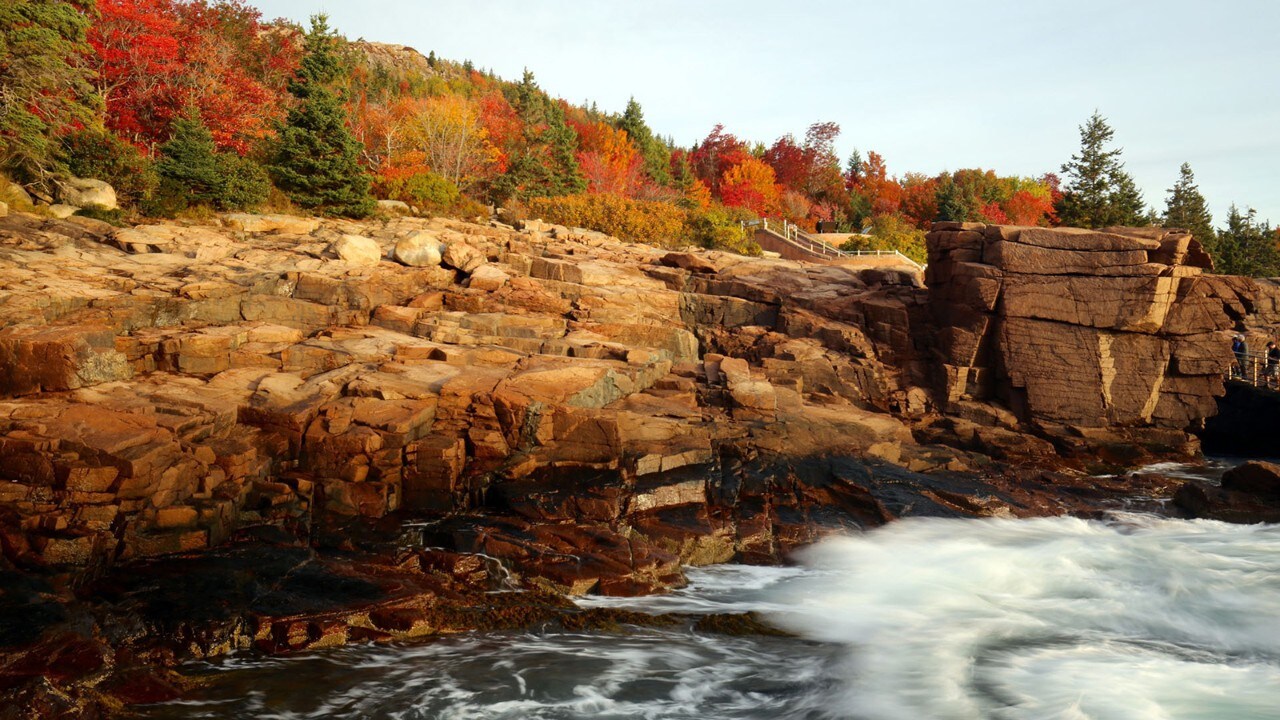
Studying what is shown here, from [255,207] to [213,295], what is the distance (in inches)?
388

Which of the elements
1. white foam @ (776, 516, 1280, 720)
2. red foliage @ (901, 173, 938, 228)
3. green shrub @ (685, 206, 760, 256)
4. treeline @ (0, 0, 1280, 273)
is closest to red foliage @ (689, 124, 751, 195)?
treeline @ (0, 0, 1280, 273)

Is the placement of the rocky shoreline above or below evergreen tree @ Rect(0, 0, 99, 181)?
below

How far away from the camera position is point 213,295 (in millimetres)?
13336

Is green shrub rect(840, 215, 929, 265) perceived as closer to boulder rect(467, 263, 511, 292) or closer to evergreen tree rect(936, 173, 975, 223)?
evergreen tree rect(936, 173, 975, 223)

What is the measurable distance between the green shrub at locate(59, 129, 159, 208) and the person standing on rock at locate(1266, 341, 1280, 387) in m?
30.8

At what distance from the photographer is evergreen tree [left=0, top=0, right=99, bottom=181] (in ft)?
53.1

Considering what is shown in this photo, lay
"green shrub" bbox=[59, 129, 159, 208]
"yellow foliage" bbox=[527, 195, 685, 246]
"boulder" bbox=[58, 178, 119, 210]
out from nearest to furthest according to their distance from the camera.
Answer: "boulder" bbox=[58, 178, 119, 210] → "green shrub" bbox=[59, 129, 159, 208] → "yellow foliage" bbox=[527, 195, 685, 246]

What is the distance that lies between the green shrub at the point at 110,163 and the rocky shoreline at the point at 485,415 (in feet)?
8.56

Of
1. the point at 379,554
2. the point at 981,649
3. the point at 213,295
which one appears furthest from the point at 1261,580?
the point at 213,295

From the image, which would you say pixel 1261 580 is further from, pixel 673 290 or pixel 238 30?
pixel 238 30

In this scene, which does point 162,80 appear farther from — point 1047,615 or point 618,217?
point 1047,615

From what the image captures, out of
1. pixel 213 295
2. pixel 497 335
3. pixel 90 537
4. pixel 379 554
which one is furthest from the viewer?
pixel 497 335

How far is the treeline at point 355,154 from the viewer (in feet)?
60.2

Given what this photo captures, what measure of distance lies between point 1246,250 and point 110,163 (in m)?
53.2
